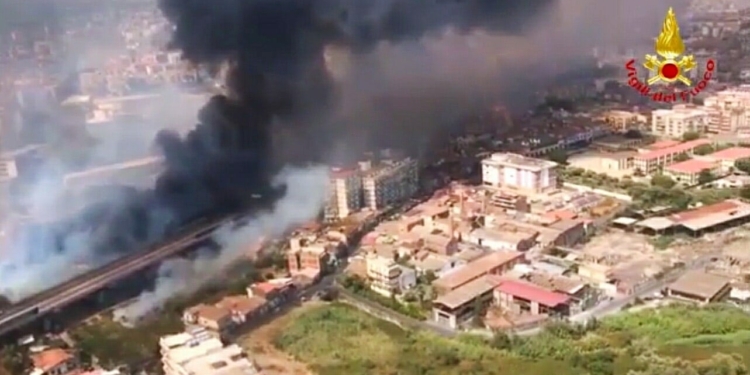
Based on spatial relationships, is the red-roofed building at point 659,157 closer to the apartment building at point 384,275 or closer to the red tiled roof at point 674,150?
the red tiled roof at point 674,150

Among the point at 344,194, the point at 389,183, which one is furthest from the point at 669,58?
the point at 344,194

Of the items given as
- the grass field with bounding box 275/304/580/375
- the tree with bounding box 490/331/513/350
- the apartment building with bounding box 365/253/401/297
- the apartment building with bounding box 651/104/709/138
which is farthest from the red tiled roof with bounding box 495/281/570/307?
the apartment building with bounding box 651/104/709/138

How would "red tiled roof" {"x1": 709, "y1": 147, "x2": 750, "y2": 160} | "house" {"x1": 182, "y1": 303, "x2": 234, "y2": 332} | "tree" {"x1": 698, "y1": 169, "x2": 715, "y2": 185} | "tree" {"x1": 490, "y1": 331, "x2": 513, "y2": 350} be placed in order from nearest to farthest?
"tree" {"x1": 490, "y1": 331, "x2": 513, "y2": 350} → "house" {"x1": 182, "y1": 303, "x2": 234, "y2": 332} → "tree" {"x1": 698, "y1": 169, "x2": 715, "y2": 185} → "red tiled roof" {"x1": 709, "y1": 147, "x2": 750, "y2": 160}

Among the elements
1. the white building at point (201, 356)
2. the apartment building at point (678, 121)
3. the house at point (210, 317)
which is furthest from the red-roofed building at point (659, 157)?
the white building at point (201, 356)

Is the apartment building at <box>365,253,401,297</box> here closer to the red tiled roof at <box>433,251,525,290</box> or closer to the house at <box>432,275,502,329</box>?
the red tiled roof at <box>433,251,525,290</box>

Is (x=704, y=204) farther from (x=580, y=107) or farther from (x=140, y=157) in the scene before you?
(x=140, y=157)
